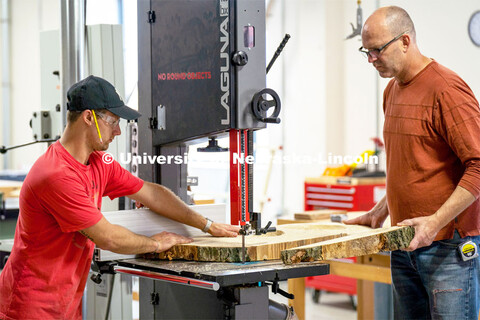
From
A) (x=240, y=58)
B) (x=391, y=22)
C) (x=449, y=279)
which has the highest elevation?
(x=391, y=22)

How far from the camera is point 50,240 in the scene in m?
2.00

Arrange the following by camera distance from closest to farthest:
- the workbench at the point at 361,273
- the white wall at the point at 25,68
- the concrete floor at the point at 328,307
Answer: the workbench at the point at 361,273, the concrete floor at the point at 328,307, the white wall at the point at 25,68

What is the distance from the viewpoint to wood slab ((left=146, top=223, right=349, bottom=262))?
78.3 inches

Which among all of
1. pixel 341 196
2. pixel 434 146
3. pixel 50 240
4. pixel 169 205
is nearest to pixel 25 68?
pixel 341 196

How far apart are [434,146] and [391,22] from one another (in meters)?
0.43

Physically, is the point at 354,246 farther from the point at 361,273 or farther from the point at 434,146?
the point at 361,273

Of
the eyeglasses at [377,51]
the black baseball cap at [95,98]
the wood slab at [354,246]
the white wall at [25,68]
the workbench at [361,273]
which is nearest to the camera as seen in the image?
the wood slab at [354,246]

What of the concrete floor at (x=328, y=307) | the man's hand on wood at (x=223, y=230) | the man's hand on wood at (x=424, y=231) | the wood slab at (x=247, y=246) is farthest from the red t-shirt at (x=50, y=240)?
the concrete floor at (x=328, y=307)

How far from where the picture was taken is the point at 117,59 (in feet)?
9.60

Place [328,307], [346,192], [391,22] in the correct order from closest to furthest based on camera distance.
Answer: [391,22], [346,192], [328,307]

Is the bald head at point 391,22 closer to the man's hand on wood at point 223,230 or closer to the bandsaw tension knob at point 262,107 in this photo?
the bandsaw tension knob at point 262,107

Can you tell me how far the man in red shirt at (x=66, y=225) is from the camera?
6.35 feet

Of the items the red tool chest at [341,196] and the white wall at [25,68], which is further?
the white wall at [25,68]

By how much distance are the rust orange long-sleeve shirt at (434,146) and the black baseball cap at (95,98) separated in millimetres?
919
